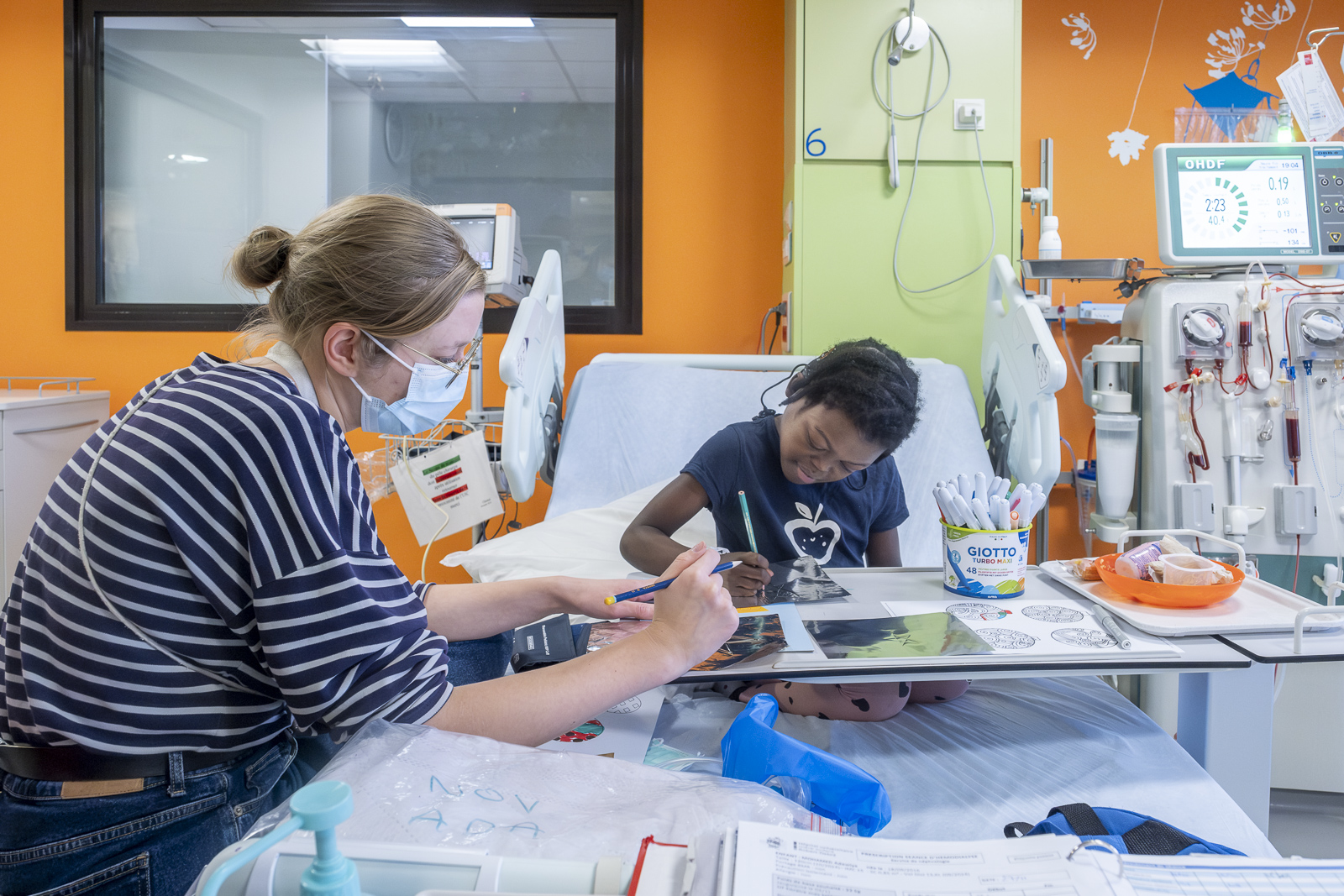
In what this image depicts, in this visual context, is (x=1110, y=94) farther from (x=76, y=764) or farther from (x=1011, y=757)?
Answer: (x=76, y=764)

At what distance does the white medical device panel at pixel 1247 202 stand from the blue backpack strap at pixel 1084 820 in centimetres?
173

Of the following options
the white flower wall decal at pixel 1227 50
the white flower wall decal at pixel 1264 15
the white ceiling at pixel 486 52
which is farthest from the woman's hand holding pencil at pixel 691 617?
the white flower wall decal at pixel 1264 15

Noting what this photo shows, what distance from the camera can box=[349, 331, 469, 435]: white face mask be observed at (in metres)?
0.99

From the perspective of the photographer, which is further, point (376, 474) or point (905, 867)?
point (376, 474)

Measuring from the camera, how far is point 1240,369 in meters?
2.00

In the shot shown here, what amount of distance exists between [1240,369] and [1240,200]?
424 mm

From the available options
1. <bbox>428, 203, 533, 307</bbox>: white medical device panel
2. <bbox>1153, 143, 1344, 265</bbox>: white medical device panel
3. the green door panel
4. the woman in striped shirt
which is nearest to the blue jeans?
the woman in striped shirt

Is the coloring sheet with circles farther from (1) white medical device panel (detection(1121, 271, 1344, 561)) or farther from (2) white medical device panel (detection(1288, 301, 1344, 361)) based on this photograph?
(2) white medical device panel (detection(1288, 301, 1344, 361))

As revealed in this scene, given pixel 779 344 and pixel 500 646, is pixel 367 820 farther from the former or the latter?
pixel 779 344

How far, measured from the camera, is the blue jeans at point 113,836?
0.73 metres

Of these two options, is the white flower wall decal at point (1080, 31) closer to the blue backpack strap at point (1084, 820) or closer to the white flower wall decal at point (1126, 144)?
the white flower wall decal at point (1126, 144)

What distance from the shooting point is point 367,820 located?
0.55m

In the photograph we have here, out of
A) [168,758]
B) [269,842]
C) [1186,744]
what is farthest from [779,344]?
[269,842]

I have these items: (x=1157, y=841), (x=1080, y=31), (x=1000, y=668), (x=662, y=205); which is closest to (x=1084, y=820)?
(x=1157, y=841)
